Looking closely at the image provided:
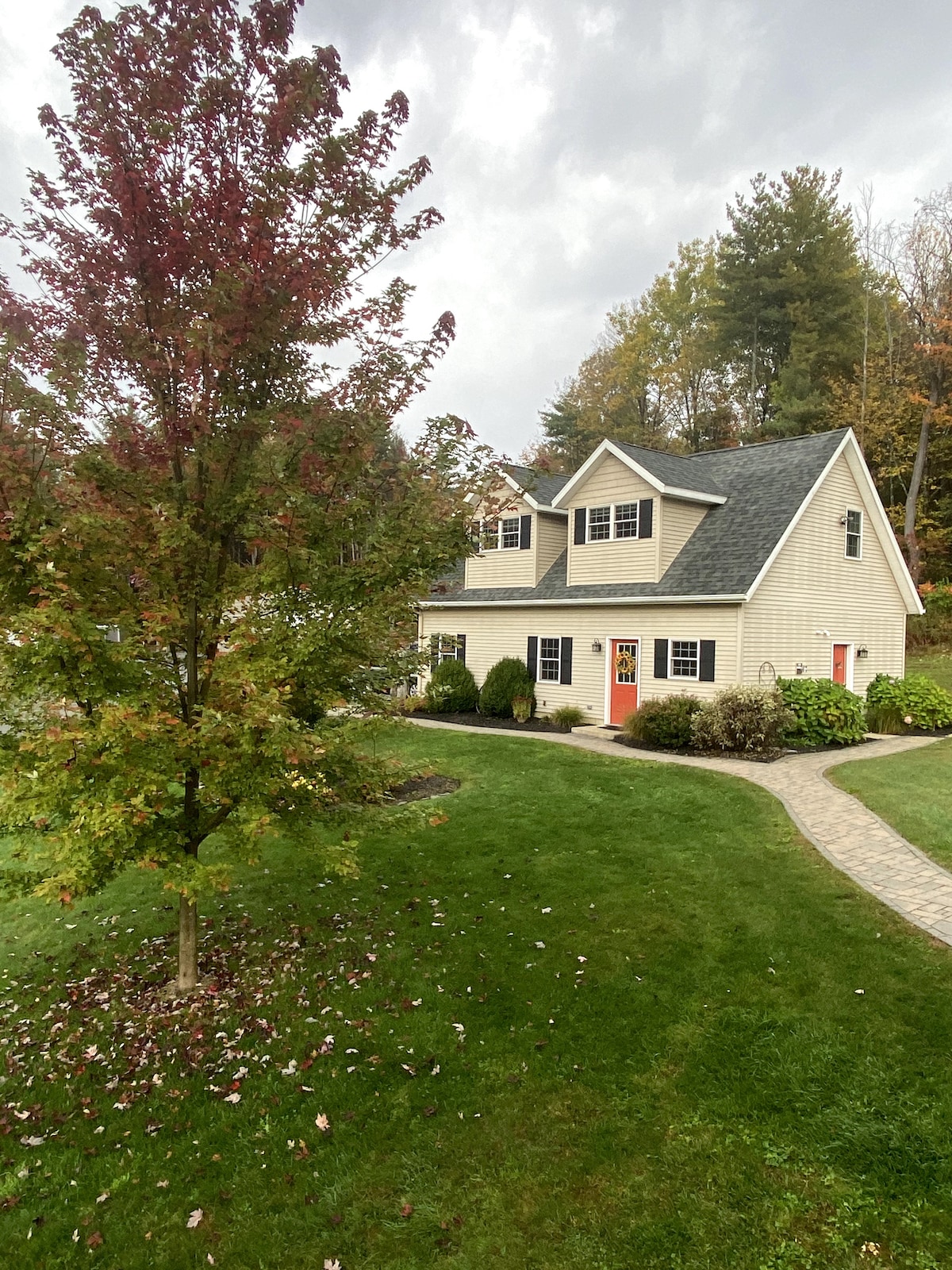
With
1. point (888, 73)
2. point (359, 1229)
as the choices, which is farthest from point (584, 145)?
point (359, 1229)

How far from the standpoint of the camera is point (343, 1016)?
16.1ft

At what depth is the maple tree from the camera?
13.2ft

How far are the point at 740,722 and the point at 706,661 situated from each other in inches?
76.8

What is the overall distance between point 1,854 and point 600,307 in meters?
38.4

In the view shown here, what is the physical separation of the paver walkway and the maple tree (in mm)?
5445

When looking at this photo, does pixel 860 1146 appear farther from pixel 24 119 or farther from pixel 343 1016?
pixel 24 119

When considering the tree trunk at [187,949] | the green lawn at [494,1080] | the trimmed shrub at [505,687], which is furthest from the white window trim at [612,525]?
the tree trunk at [187,949]

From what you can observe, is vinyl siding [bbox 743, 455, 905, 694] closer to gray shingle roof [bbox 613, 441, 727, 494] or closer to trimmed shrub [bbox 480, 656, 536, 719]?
gray shingle roof [bbox 613, 441, 727, 494]

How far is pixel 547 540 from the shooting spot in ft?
65.4

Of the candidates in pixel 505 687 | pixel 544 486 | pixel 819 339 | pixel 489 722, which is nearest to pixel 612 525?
pixel 544 486

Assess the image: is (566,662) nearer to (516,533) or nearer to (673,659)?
(673,659)

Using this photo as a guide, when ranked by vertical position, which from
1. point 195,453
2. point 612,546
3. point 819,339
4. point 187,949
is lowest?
point 187,949

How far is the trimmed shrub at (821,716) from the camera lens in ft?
48.8

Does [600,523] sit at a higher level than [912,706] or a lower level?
higher
